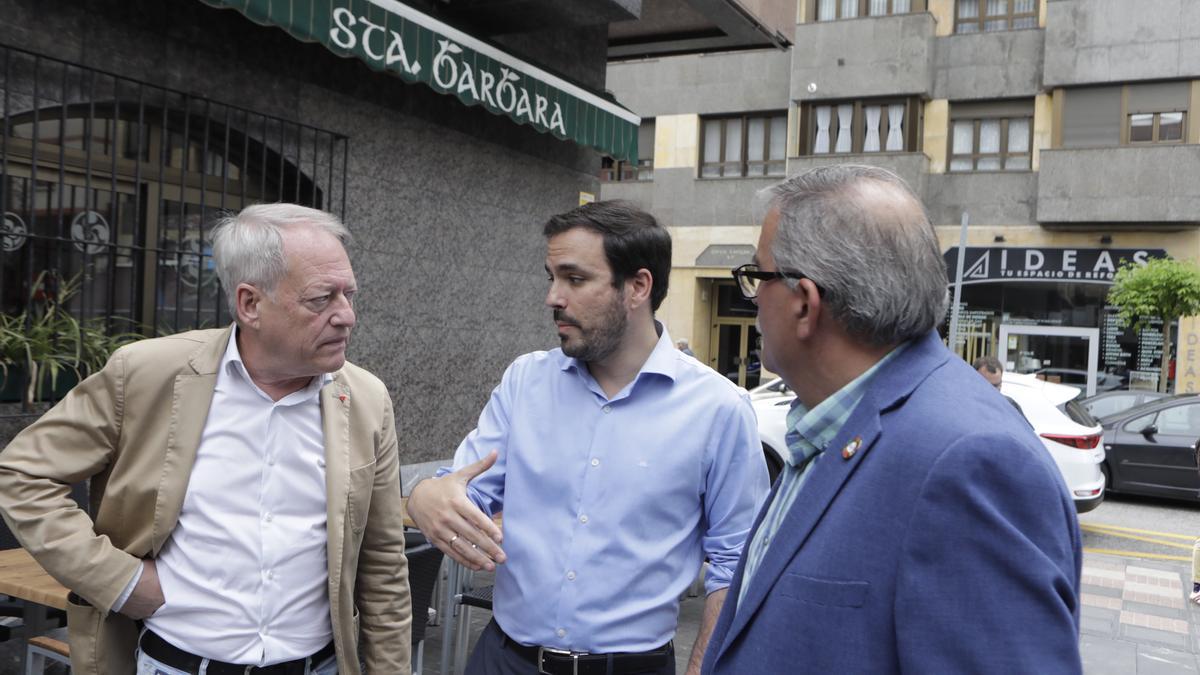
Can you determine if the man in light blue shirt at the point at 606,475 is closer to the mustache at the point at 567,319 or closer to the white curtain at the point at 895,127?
the mustache at the point at 567,319

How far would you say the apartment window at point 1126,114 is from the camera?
2002 cm

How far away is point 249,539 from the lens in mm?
2328

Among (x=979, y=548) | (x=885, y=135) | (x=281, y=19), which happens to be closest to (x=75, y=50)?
(x=281, y=19)

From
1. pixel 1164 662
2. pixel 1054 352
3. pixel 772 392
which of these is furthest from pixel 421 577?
pixel 1054 352

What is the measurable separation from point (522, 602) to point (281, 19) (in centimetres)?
444

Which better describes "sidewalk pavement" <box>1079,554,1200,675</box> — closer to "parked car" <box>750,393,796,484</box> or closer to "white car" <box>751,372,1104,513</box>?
"white car" <box>751,372,1104,513</box>

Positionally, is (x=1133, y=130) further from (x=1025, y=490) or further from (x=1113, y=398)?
(x=1025, y=490)

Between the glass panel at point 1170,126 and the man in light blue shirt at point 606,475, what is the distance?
21259mm

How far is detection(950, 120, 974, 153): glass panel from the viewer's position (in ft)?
72.8

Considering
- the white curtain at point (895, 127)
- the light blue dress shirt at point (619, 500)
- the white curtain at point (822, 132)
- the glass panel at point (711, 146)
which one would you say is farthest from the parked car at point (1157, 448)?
the glass panel at point (711, 146)

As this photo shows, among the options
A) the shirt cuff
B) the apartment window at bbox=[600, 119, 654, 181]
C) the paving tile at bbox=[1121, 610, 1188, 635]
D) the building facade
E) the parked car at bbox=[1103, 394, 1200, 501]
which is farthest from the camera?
the apartment window at bbox=[600, 119, 654, 181]

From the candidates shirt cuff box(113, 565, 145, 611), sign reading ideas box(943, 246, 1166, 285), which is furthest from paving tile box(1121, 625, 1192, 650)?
sign reading ideas box(943, 246, 1166, 285)

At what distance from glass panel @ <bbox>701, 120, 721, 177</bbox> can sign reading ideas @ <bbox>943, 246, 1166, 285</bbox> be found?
621 cm

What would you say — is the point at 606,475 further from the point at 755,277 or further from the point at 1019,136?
the point at 1019,136
